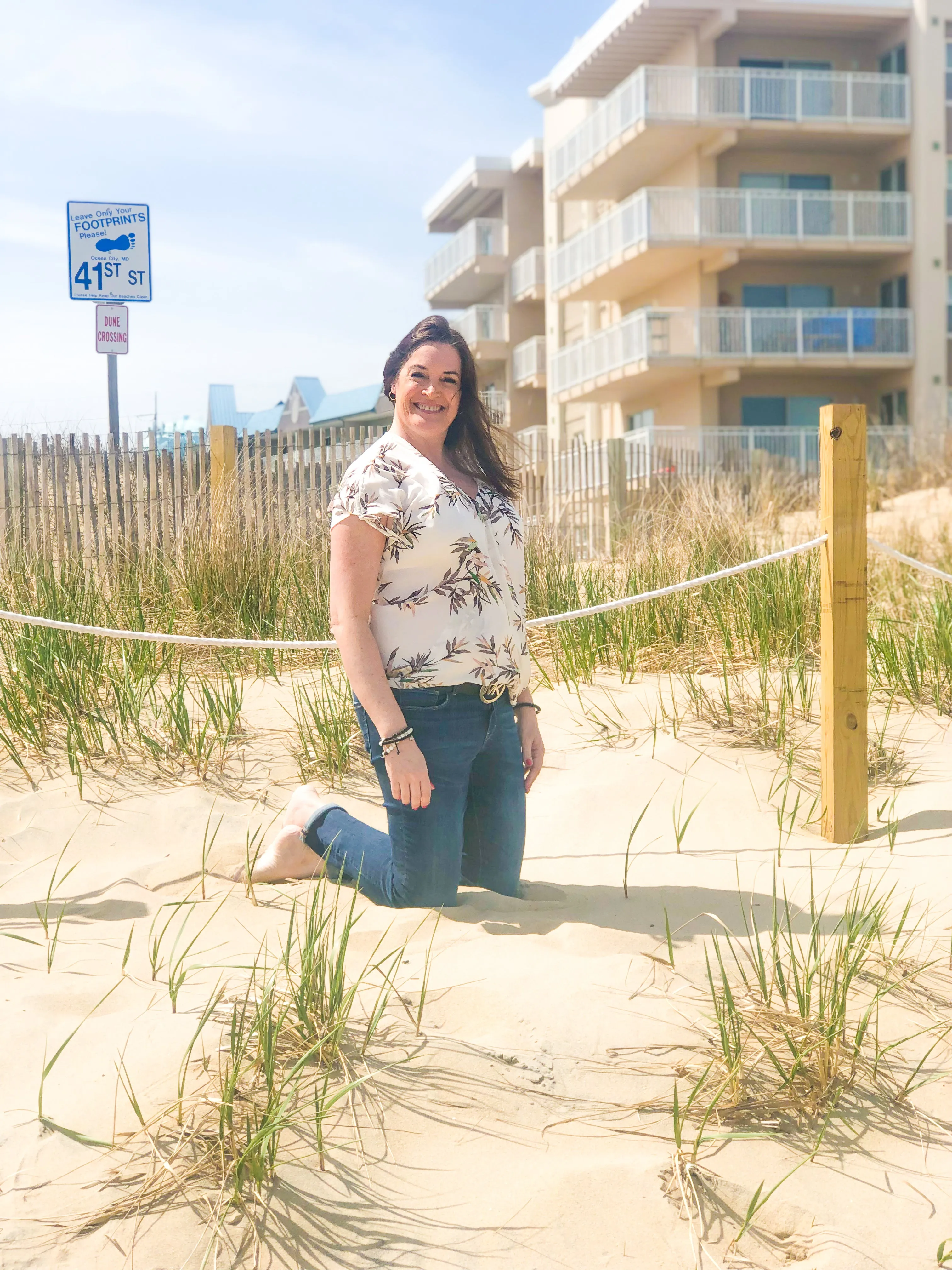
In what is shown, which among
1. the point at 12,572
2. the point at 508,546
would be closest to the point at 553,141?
the point at 12,572

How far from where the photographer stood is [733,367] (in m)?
22.7

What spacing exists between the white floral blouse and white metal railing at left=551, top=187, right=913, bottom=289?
21.1 metres

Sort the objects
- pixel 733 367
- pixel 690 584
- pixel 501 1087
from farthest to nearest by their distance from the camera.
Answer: pixel 733 367, pixel 690 584, pixel 501 1087

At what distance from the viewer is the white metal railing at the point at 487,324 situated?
108 feet

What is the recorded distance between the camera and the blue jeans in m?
2.71

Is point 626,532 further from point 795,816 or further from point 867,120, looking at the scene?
point 867,120

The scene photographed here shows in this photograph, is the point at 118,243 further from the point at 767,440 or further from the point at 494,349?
the point at 494,349

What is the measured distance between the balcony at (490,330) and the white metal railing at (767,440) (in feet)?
35.2

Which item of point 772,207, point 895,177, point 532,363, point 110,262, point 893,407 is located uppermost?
point 895,177

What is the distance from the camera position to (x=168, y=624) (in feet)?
16.0

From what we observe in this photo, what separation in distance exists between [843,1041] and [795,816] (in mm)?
1743

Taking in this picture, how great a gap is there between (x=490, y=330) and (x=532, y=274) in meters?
2.72

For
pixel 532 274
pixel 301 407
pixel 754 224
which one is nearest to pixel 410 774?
pixel 754 224

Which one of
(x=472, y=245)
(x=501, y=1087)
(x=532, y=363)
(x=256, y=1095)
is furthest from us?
(x=472, y=245)
